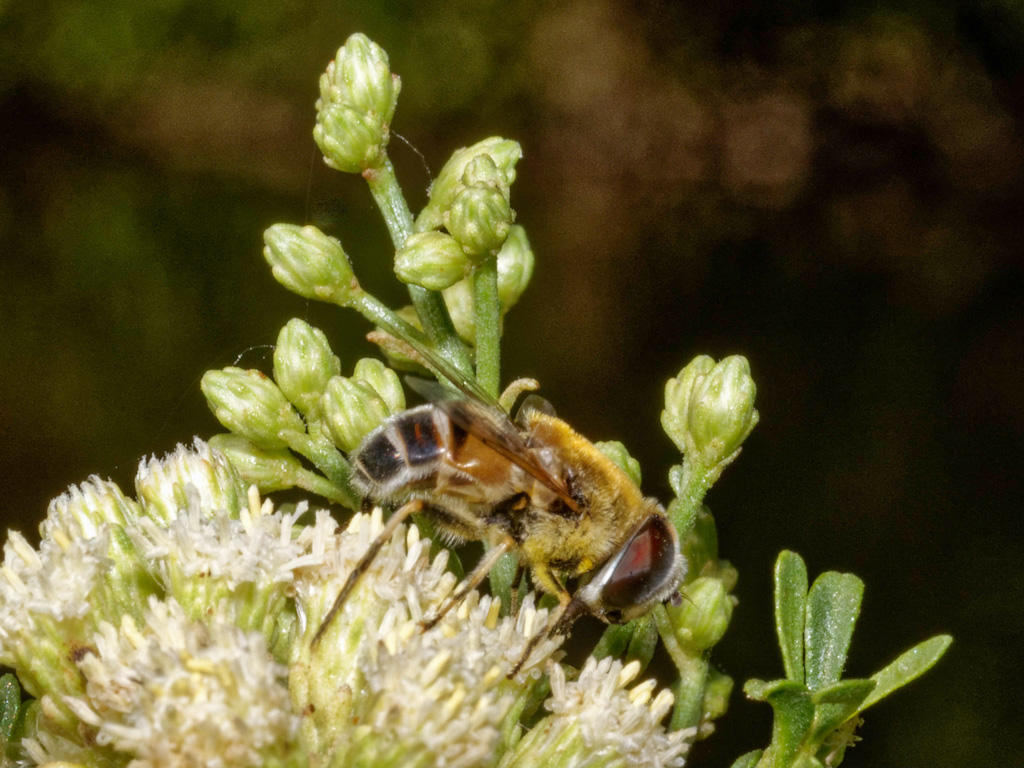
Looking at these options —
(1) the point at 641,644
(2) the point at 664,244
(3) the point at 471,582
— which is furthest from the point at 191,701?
(2) the point at 664,244

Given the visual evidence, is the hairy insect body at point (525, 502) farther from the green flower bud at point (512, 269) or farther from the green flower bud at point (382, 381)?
the green flower bud at point (512, 269)

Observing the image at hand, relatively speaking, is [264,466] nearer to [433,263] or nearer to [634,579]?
[433,263]

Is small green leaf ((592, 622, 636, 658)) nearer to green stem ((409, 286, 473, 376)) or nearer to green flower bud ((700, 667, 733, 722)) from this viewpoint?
green flower bud ((700, 667, 733, 722))

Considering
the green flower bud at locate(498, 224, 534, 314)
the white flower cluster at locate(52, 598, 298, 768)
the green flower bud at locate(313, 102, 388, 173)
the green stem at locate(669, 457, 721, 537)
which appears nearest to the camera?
the white flower cluster at locate(52, 598, 298, 768)

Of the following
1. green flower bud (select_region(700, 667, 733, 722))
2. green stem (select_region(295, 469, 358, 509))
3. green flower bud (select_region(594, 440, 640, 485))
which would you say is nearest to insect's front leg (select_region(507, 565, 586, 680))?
green flower bud (select_region(594, 440, 640, 485))

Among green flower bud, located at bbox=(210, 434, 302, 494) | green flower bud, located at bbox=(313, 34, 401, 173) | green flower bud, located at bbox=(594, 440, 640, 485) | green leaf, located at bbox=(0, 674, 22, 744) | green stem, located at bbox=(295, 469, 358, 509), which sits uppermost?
green flower bud, located at bbox=(313, 34, 401, 173)

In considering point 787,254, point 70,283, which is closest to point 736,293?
point 787,254

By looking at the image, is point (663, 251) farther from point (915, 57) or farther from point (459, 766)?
point (459, 766)
